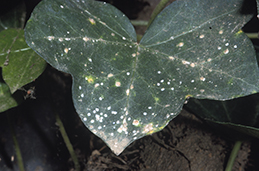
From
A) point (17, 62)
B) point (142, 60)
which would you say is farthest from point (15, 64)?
point (142, 60)

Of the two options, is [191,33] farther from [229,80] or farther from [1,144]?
[1,144]

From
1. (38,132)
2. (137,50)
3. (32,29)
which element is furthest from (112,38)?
(38,132)

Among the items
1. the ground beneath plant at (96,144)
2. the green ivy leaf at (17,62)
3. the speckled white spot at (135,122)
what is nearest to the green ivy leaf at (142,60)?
the speckled white spot at (135,122)

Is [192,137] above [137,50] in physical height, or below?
below

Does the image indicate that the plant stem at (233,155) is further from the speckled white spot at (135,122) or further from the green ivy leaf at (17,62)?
the green ivy leaf at (17,62)

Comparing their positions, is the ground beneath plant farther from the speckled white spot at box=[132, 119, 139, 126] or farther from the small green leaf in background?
the speckled white spot at box=[132, 119, 139, 126]

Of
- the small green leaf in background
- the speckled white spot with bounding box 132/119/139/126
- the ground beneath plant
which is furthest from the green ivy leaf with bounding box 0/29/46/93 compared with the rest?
the speckled white spot with bounding box 132/119/139/126

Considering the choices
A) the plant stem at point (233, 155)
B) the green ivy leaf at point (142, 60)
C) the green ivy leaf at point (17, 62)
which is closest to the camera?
the green ivy leaf at point (142, 60)
